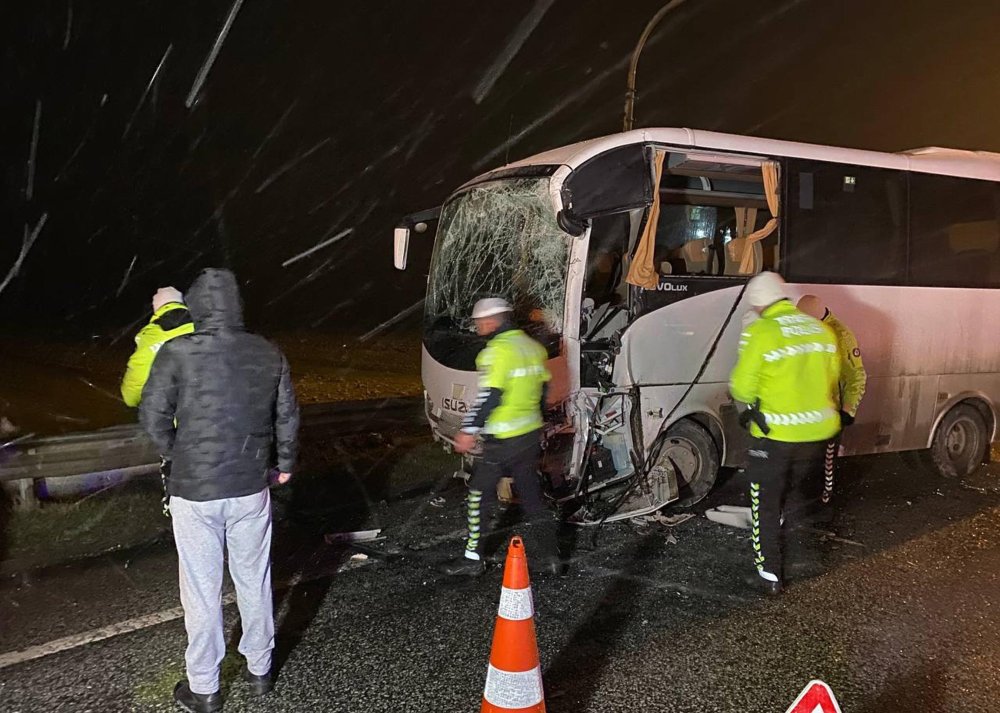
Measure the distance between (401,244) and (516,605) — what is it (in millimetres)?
5744

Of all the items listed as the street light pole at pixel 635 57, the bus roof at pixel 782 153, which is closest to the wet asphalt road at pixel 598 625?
the bus roof at pixel 782 153

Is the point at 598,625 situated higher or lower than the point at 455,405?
lower

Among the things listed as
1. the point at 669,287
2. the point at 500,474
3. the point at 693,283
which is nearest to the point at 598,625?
the point at 500,474

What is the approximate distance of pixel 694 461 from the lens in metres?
7.12

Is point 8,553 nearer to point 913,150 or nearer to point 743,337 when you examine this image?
point 743,337

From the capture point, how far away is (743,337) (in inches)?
201

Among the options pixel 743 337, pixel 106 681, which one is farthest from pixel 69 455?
pixel 743 337

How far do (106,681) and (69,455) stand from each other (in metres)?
3.03

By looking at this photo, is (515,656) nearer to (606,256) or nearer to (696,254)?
(606,256)

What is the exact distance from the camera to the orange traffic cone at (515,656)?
322 cm

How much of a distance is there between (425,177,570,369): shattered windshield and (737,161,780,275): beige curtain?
5.99 ft

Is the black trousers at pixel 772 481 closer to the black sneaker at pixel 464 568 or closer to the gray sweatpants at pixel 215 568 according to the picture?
the black sneaker at pixel 464 568

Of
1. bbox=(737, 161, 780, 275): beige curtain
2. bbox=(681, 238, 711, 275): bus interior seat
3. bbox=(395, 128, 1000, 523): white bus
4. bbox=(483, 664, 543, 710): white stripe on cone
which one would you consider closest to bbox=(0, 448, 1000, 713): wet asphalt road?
bbox=(483, 664, 543, 710): white stripe on cone

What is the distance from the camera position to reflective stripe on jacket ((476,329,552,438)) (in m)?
5.19
